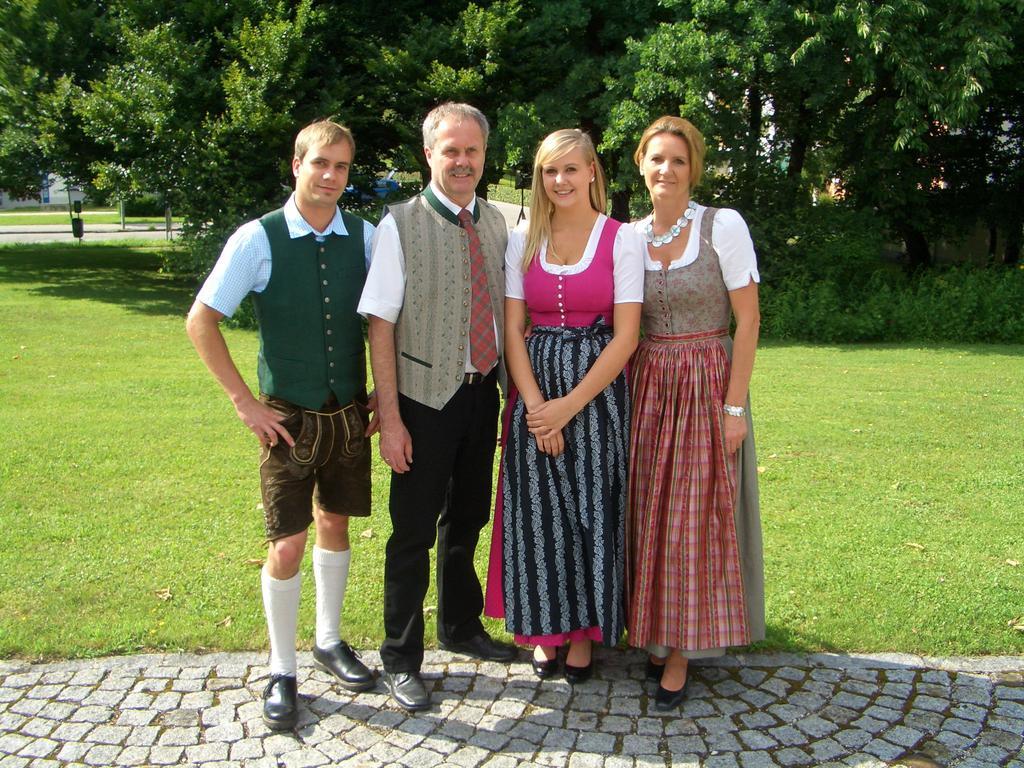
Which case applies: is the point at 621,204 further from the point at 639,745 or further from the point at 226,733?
the point at 226,733

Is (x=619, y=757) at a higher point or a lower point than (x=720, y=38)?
lower

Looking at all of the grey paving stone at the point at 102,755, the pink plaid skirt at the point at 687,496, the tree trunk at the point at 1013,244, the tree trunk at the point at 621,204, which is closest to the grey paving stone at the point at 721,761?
the pink plaid skirt at the point at 687,496

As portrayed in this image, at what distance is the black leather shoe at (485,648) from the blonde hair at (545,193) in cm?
149

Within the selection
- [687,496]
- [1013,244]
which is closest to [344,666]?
[687,496]

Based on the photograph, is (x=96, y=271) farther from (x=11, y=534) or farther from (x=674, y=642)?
(x=674, y=642)

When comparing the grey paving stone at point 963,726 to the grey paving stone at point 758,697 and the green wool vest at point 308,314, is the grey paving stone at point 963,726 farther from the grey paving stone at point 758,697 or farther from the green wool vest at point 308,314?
Answer: the green wool vest at point 308,314

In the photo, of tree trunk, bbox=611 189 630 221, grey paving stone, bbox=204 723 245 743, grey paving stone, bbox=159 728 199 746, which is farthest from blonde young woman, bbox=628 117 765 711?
tree trunk, bbox=611 189 630 221

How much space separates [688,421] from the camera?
3309mm

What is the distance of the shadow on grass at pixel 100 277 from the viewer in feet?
48.3

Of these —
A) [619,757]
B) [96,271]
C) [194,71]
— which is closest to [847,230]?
[194,71]

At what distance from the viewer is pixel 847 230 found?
13.8 metres

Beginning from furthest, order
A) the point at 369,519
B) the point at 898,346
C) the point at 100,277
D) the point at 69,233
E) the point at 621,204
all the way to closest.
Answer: the point at 69,233 → the point at 100,277 → the point at 621,204 → the point at 898,346 → the point at 369,519

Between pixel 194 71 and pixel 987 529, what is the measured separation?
36.7 feet

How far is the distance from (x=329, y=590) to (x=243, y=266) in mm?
1274
